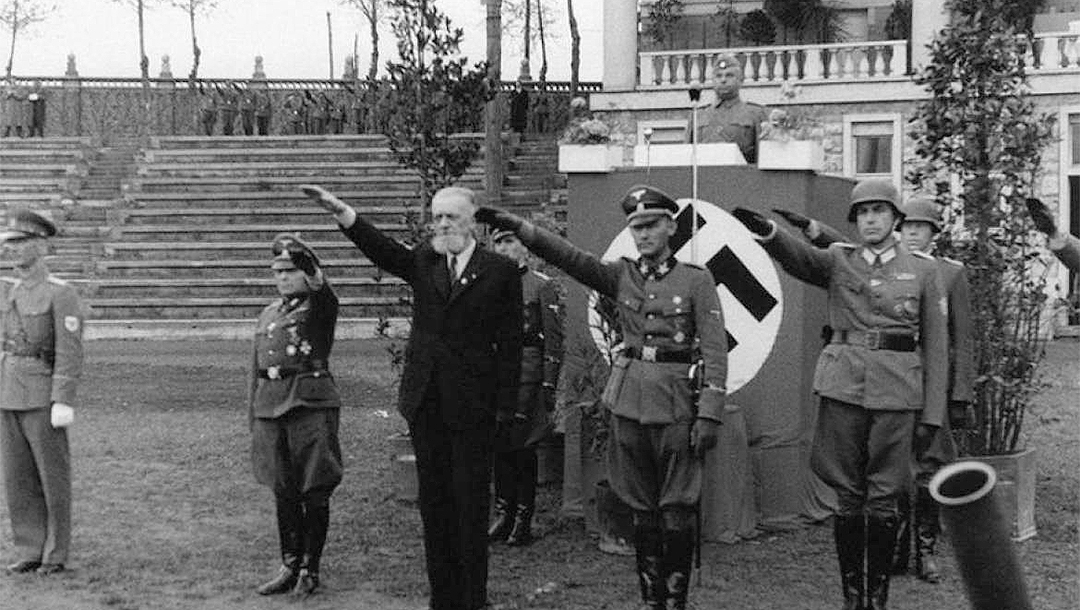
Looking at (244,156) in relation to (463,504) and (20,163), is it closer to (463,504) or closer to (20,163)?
(20,163)

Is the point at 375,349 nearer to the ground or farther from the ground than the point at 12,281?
nearer to the ground

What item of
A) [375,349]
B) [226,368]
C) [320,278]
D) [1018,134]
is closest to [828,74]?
[375,349]

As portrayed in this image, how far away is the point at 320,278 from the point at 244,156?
89.5 ft

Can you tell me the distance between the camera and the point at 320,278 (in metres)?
7.15

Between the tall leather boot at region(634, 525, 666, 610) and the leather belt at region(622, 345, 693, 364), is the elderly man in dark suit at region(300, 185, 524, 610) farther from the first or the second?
the tall leather boot at region(634, 525, 666, 610)

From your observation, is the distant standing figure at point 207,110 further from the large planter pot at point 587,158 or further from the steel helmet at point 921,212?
the steel helmet at point 921,212

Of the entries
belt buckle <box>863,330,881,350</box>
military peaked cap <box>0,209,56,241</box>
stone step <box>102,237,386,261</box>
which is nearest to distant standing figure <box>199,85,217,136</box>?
stone step <box>102,237,386,261</box>

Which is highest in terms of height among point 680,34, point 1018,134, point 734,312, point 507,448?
point 680,34

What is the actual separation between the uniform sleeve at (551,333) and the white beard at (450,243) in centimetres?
221

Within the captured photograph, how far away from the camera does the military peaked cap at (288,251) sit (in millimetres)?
6945

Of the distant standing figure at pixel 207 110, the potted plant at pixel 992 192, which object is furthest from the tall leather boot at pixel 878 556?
the distant standing figure at pixel 207 110

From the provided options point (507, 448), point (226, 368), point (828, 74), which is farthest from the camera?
point (828, 74)

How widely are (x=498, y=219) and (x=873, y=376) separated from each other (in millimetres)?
1807

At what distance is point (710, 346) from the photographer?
21.2 feet
